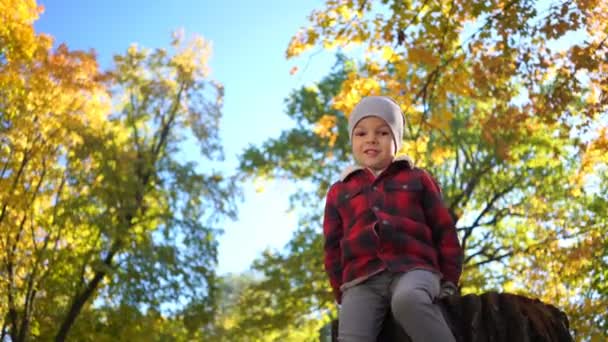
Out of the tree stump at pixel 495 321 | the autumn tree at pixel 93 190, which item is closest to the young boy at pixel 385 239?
the tree stump at pixel 495 321

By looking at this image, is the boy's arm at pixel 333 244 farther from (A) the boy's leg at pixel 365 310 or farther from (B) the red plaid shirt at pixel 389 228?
(A) the boy's leg at pixel 365 310

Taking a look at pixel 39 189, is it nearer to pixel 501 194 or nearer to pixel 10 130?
pixel 10 130

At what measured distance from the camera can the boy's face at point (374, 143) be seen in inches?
126

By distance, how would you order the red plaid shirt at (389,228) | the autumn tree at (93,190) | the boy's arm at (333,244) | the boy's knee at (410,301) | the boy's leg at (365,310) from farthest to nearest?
the autumn tree at (93,190)
the boy's arm at (333,244)
the red plaid shirt at (389,228)
the boy's leg at (365,310)
the boy's knee at (410,301)

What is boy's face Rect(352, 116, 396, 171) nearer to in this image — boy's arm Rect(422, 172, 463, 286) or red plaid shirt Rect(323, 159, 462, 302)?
red plaid shirt Rect(323, 159, 462, 302)

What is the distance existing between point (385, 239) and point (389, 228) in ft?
0.19

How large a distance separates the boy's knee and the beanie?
91cm

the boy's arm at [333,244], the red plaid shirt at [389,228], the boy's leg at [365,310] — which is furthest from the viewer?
the boy's arm at [333,244]

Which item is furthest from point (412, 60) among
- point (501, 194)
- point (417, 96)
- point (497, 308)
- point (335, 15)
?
point (501, 194)

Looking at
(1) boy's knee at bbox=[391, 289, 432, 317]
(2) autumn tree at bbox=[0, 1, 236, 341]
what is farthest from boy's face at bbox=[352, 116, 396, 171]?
(2) autumn tree at bbox=[0, 1, 236, 341]

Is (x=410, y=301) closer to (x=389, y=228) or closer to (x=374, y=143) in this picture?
(x=389, y=228)

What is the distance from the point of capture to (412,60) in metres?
7.76

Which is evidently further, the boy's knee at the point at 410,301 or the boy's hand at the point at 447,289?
the boy's hand at the point at 447,289

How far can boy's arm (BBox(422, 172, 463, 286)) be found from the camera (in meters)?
2.94
